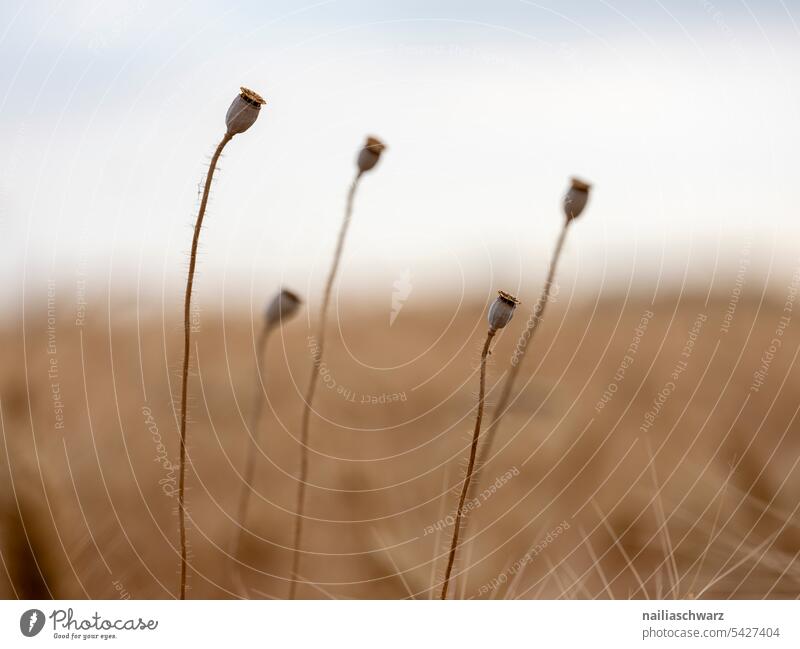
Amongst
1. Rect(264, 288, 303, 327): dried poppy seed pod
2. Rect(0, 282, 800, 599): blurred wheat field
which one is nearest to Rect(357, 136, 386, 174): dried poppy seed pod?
Rect(264, 288, 303, 327): dried poppy seed pod

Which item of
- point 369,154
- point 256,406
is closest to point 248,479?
point 256,406

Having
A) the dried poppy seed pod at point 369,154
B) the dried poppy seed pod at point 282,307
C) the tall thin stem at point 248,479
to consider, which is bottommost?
the tall thin stem at point 248,479

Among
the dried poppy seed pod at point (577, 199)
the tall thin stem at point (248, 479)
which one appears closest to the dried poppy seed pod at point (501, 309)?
the dried poppy seed pod at point (577, 199)

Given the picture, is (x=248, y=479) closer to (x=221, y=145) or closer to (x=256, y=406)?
(x=256, y=406)

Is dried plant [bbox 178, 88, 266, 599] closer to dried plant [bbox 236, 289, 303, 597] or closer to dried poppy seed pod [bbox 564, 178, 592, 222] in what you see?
dried plant [bbox 236, 289, 303, 597]

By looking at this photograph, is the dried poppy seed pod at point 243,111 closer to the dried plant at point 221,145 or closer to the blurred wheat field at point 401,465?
the dried plant at point 221,145
